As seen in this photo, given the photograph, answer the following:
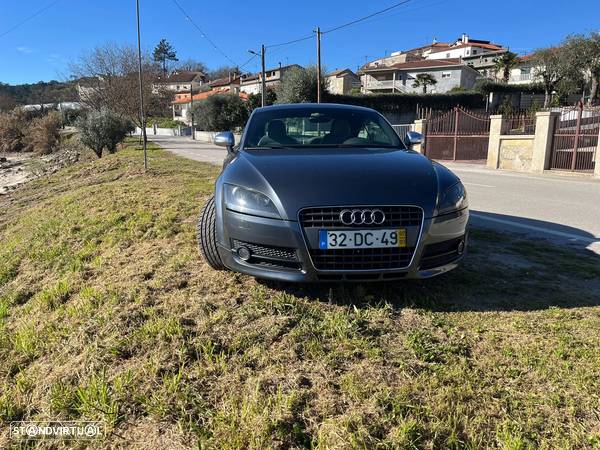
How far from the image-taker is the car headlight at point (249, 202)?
289 centimetres

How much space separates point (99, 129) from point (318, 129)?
66.6ft

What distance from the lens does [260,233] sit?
2902 mm

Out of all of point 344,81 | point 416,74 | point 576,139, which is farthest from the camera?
point 344,81

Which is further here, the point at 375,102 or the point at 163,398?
the point at 375,102

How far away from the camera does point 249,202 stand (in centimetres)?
299

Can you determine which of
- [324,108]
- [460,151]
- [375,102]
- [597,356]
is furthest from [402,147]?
[375,102]

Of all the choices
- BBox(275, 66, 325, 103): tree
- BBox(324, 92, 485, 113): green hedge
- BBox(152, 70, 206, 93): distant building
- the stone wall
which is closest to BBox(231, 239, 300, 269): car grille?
the stone wall

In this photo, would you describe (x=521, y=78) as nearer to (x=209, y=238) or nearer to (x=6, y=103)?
(x=209, y=238)

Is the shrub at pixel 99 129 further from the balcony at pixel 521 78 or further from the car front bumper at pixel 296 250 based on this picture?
the balcony at pixel 521 78

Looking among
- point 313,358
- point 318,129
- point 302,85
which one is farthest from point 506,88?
point 313,358

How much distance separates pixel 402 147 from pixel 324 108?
Result: 97 centimetres

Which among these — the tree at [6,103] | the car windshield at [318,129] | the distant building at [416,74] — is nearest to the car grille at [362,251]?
the car windshield at [318,129]

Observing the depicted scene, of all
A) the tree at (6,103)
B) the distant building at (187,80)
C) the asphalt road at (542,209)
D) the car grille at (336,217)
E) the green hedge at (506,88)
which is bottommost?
the asphalt road at (542,209)

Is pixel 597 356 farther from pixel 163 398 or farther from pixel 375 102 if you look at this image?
pixel 375 102
